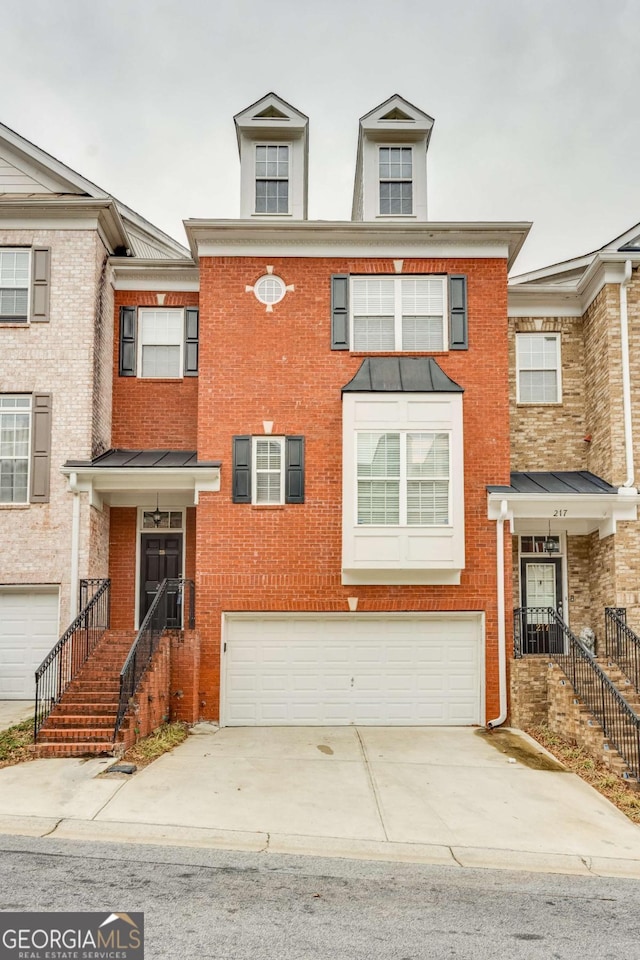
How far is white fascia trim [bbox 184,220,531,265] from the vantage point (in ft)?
48.5

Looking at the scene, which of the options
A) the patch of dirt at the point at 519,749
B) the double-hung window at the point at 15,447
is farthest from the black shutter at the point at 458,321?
the double-hung window at the point at 15,447

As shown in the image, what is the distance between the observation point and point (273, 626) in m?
14.5

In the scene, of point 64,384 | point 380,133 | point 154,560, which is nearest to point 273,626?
point 154,560

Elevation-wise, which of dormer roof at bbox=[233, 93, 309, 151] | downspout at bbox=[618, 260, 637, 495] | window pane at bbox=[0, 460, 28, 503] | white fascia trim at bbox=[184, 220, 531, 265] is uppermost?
dormer roof at bbox=[233, 93, 309, 151]

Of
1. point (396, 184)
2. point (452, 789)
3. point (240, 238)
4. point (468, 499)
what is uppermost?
point (396, 184)

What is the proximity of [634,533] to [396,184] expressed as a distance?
8.00 meters

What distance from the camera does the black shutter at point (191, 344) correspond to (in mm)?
16000

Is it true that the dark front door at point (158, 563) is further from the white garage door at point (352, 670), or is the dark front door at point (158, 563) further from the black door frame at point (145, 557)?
the white garage door at point (352, 670)

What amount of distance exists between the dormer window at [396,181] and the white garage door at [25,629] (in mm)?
9670

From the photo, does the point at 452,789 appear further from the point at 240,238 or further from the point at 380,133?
the point at 380,133

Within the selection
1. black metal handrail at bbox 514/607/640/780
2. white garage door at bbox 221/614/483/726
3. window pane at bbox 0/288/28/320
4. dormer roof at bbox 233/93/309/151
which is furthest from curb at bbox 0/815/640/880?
dormer roof at bbox 233/93/309/151

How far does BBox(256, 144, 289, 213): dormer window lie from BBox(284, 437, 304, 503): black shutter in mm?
4723

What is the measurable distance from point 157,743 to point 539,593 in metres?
7.96

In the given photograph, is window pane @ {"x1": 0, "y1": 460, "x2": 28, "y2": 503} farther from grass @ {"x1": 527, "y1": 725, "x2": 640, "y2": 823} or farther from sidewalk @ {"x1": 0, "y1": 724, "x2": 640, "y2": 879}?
grass @ {"x1": 527, "y1": 725, "x2": 640, "y2": 823}
